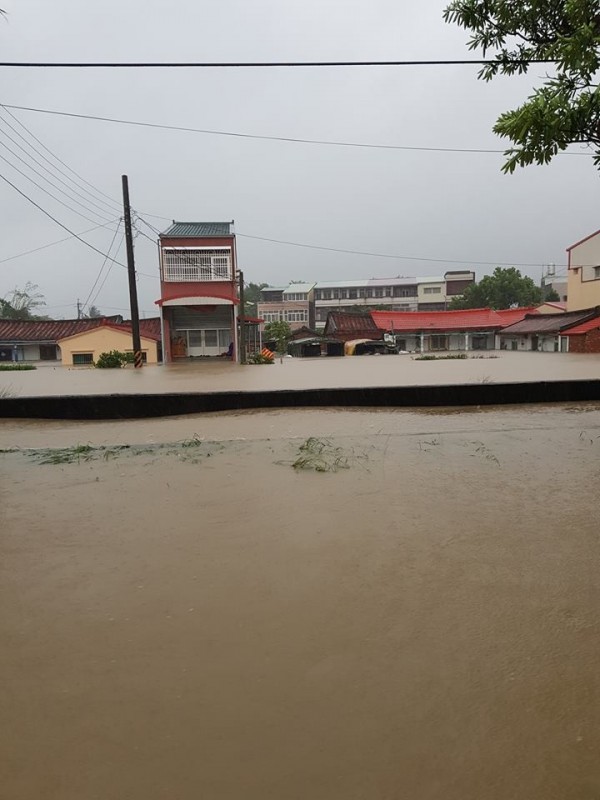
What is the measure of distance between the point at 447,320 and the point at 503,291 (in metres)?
11.9

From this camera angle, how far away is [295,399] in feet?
33.7

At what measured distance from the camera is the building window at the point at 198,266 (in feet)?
93.8

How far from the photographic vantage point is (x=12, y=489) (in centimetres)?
481

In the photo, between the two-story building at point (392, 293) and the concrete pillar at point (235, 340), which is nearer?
the concrete pillar at point (235, 340)

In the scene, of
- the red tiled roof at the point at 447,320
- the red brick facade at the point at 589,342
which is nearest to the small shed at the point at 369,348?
the red tiled roof at the point at 447,320

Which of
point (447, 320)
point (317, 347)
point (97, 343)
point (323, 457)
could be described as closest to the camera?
point (323, 457)

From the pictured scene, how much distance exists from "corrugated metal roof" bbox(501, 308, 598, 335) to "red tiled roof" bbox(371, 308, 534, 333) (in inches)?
78.2

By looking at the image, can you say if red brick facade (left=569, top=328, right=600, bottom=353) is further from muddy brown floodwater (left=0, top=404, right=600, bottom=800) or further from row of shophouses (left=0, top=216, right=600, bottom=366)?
muddy brown floodwater (left=0, top=404, right=600, bottom=800)

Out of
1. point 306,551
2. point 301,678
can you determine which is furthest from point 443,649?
point 306,551

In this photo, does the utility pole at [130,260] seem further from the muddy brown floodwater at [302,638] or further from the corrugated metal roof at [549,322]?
the corrugated metal roof at [549,322]

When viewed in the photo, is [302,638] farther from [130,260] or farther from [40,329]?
[40,329]

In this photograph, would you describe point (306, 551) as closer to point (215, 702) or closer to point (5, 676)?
point (215, 702)

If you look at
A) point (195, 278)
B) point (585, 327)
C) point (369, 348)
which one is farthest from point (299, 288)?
point (195, 278)

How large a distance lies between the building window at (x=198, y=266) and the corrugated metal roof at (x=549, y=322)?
1988 cm
